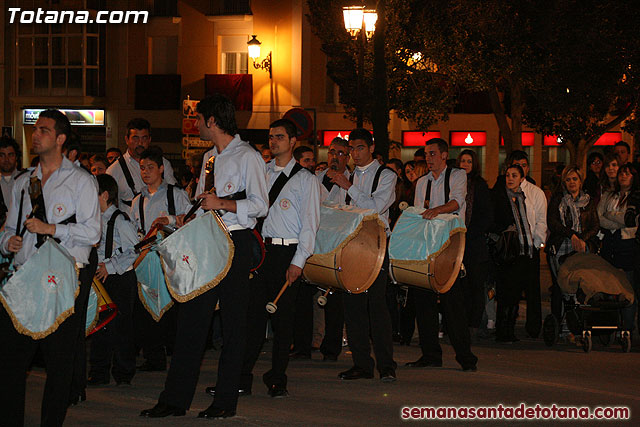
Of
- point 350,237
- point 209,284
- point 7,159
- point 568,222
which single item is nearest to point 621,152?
point 568,222

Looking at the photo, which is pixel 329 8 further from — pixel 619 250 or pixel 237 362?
pixel 237 362

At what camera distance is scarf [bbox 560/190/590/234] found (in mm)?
12969

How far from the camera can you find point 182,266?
753cm

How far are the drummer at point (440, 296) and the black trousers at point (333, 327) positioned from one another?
2.89 feet

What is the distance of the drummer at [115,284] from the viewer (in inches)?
364

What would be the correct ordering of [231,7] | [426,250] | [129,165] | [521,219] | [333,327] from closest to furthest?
1. [426,250]
2. [333,327]
3. [129,165]
4. [521,219]
5. [231,7]

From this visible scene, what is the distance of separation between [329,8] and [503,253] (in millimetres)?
20687

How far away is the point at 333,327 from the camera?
11.4 m

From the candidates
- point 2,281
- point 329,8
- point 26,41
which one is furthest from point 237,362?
point 26,41

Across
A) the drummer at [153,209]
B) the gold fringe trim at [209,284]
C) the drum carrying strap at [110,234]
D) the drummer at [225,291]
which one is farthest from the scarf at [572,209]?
the gold fringe trim at [209,284]

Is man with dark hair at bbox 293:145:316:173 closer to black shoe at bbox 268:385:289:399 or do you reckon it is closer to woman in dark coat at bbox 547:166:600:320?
woman in dark coat at bbox 547:166:600:320

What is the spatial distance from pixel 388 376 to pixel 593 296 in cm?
365

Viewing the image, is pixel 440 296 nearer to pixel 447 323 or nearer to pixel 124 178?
pixel 447 323

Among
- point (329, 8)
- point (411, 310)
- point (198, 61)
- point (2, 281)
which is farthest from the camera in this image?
point (198, 61)
